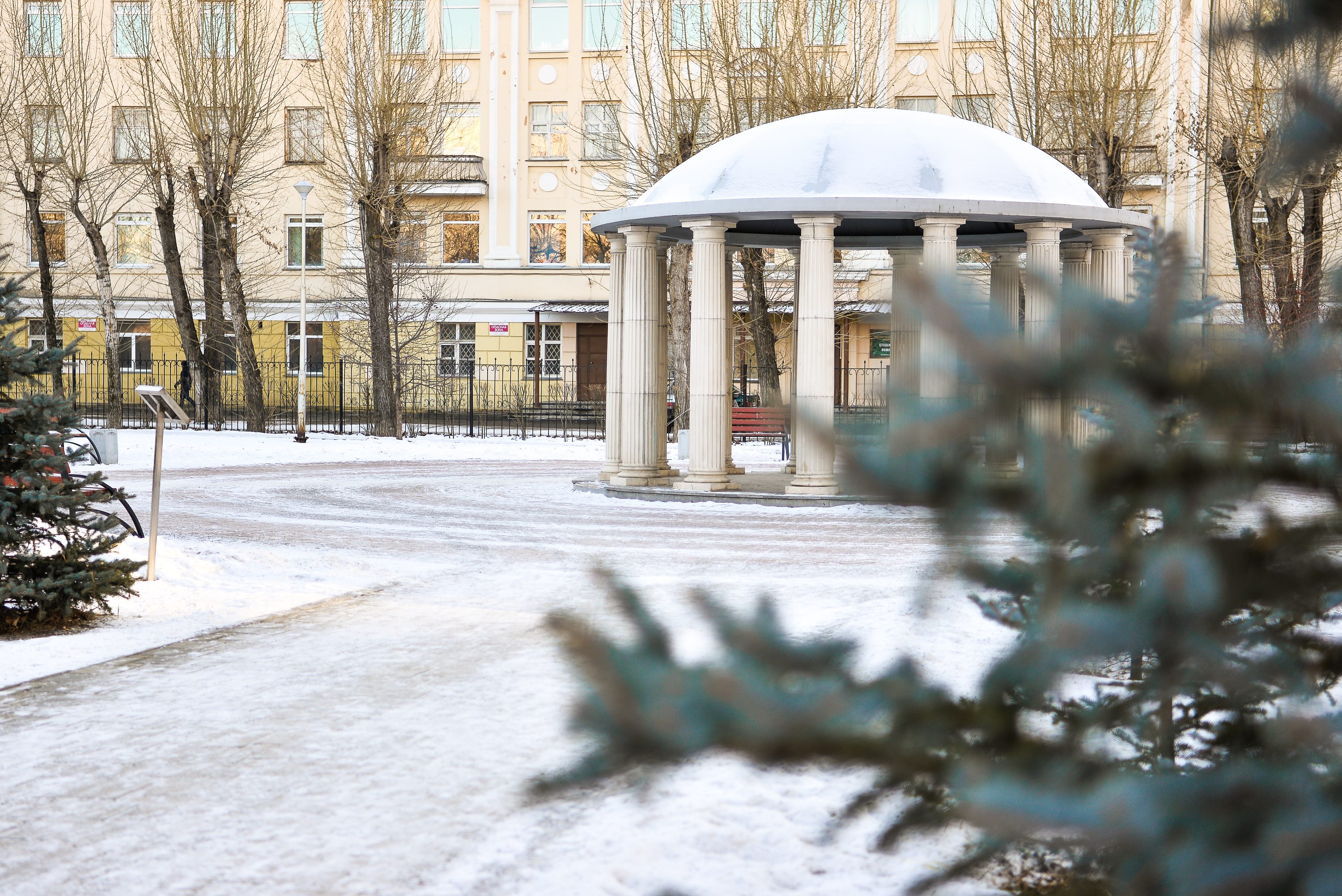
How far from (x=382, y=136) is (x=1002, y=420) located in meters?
32.3

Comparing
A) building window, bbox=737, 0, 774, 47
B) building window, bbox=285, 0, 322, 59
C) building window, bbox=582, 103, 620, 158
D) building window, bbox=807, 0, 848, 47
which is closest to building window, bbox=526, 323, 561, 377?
building window, bbox=582, 103, 620, 158

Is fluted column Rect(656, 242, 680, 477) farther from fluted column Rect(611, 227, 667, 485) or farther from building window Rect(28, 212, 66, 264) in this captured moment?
building window Rect(28, 212, 66, 264)

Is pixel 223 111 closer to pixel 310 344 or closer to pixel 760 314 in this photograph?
pixel 760 314

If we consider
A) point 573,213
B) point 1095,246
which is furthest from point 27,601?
point 573,213

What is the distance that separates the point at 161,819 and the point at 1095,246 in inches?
633

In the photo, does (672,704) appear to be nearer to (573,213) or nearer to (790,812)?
(790,812)

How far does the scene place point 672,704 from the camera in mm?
868

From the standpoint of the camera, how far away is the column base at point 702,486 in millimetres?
17922

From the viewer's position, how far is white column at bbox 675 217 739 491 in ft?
57.1

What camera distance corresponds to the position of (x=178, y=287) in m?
34.8

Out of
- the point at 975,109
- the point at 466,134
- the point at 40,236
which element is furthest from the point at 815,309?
the point at 466,134

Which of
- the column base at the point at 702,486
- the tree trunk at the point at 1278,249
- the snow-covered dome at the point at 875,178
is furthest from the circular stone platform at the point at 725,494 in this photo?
the tree trunk at the point at 1278,249

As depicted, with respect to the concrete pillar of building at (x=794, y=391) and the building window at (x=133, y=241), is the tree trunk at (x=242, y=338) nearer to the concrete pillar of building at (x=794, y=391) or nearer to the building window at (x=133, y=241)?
the concrete pillar of building at (x=794, y=391)

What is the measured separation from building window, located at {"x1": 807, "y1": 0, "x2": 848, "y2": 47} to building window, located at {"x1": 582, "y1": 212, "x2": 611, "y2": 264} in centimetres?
1538
